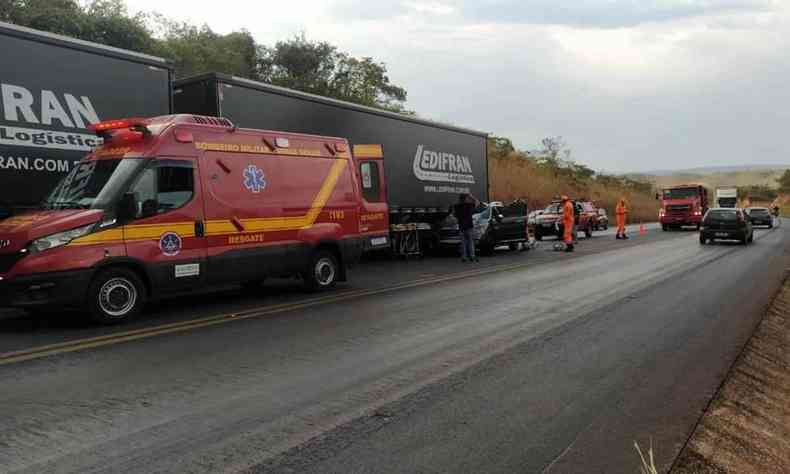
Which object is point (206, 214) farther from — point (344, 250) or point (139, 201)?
point (344, 250)

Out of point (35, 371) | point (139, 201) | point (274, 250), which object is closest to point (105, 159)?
point (139, 201)

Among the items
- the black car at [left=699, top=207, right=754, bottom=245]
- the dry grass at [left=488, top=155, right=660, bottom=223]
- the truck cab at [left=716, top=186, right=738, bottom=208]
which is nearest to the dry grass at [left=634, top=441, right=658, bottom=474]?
the black car at [left=699, top=207, right=754, bottom=245]

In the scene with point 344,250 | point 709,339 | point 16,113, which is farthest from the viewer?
point 344,250

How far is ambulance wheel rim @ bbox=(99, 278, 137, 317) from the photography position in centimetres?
799

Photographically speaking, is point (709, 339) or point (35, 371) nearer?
point (35, 371)

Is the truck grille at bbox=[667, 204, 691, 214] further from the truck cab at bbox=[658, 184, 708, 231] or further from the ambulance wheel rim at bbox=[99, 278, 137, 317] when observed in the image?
the ambulance wheel rim at bbox=[99, 278, 137, 317]

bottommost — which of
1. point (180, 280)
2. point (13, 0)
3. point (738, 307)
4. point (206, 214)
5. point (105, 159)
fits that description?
point (738, 307)

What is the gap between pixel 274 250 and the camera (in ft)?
33.5

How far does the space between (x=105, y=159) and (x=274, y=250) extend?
2773 millimetres

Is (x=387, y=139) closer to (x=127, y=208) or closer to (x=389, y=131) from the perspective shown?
(x=389, y=131)

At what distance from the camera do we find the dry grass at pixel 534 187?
183ft

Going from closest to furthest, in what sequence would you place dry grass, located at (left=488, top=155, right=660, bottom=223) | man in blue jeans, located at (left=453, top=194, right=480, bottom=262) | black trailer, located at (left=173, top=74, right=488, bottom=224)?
black trailer, located at (left=173, top=74, right=488, bottom=224)
man in blue jeans, located at (left=453, top=194, right=480, bottom=262)
dry grass, located at (left=488, top=155, right=660, bottom=223)

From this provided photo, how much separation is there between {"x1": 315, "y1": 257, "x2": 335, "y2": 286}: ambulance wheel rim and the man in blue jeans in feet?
21.0

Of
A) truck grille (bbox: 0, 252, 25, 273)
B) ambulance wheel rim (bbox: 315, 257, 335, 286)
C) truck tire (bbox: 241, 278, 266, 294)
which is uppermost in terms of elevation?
truck grille (bbox: 0, 252, 25, 273)
